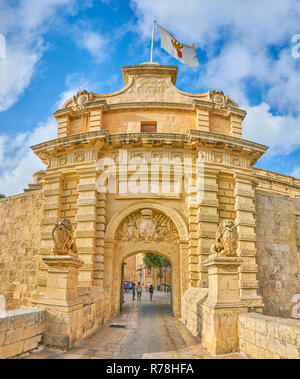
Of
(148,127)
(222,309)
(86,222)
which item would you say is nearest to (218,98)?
(148,127)

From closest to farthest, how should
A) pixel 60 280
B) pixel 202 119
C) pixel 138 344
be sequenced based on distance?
pixel 60 280, pixel 138 344, pixel 202 119

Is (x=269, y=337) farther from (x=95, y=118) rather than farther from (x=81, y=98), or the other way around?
(x=81, y=98)

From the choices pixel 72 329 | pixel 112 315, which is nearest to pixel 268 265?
pixel 112 315

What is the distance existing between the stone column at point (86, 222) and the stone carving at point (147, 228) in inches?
51.5

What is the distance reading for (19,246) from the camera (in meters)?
14.7

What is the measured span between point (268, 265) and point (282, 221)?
235 cm

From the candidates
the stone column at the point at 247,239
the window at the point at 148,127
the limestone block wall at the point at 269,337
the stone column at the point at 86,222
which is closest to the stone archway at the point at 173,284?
the stone column at the point at 86,222

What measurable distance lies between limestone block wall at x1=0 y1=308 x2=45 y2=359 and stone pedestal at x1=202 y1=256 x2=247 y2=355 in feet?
12.8

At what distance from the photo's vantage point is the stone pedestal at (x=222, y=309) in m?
6.57

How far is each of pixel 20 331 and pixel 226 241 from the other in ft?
16.0

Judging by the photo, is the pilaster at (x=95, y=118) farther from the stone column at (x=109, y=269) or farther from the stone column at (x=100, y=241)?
the stone column at (x=109, y=269)

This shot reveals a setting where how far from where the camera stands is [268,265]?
13188mm

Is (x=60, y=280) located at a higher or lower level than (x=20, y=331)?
higher
